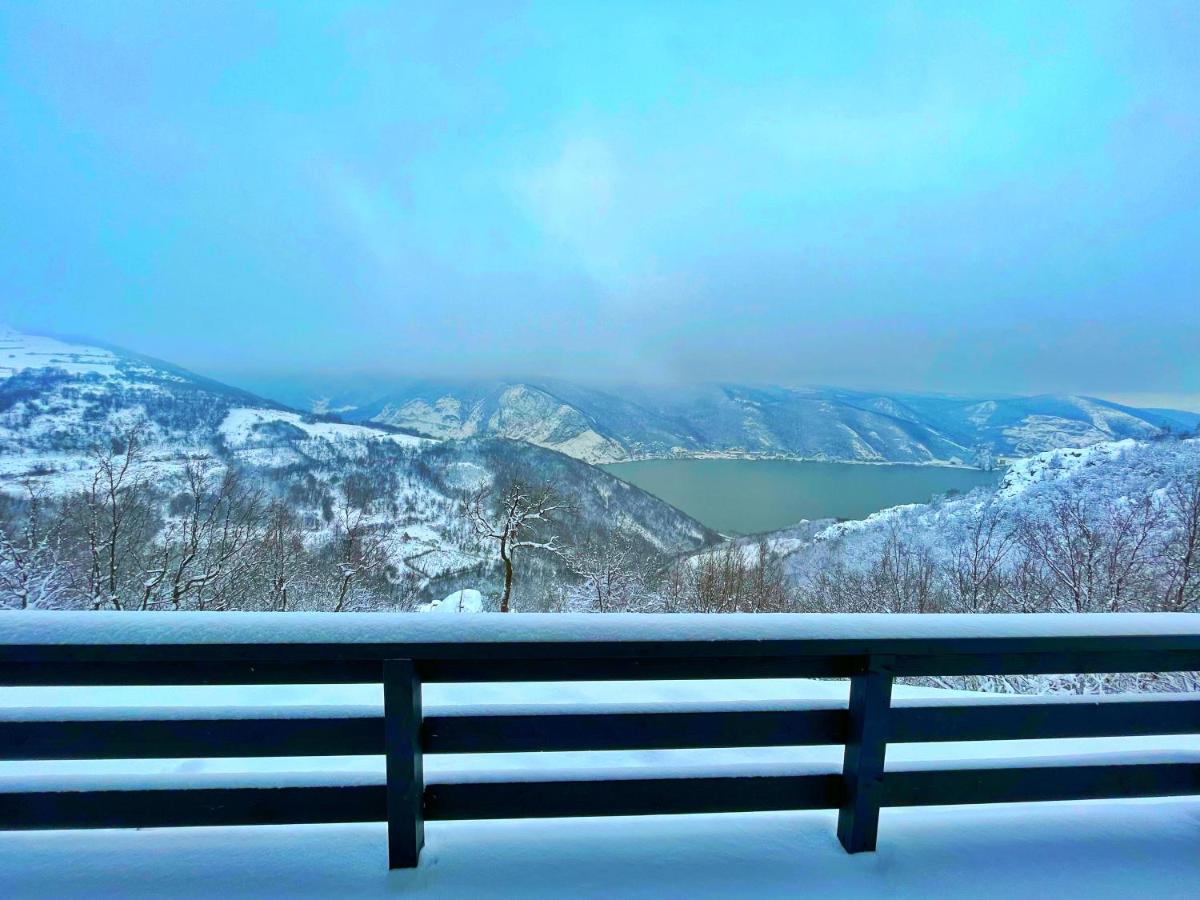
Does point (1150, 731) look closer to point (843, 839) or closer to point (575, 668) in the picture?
point (843, 839)

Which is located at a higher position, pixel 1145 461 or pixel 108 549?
pixel 1145 461

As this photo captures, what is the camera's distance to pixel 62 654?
4.50ft

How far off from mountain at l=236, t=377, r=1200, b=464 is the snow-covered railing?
8681cm

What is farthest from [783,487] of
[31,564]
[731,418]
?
[31,564]

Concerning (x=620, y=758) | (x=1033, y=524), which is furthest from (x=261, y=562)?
(x=1033, y=524)

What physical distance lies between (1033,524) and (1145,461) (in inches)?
555

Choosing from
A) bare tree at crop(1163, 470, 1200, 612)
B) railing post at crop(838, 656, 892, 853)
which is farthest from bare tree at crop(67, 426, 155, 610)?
bare tree at crop(1163, 470, 1200, 612)

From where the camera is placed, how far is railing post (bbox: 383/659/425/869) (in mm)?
1446

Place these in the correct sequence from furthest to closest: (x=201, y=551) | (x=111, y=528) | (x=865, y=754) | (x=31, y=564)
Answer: (x=201, y=551), (x=111, y=528), (x=31, y=564), (x=865, y=754)

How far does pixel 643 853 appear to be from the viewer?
1.70 metres

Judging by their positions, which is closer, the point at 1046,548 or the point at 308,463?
the point at 1046,548

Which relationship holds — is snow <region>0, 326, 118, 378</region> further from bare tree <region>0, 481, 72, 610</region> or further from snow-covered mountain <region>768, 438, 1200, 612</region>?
snow-covered mountain <region>768, 438, 1200, 612</region>

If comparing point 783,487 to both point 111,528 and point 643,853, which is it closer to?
point 111,528

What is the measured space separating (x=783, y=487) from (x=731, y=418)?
60.0 metres
